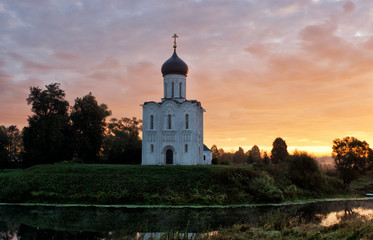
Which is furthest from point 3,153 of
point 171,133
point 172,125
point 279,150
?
point 279,150

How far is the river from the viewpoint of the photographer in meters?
16.2

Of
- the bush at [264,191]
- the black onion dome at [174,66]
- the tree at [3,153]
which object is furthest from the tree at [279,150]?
the tree at [3,153]

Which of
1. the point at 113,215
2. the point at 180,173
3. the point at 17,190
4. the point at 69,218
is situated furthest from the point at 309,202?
the point at 17,190

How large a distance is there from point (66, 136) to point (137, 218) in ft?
89.6

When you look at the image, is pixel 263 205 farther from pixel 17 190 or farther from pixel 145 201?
pixel 17 190

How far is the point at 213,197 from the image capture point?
25.6 metres

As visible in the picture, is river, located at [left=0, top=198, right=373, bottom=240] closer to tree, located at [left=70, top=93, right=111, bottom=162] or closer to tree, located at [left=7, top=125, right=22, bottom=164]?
tree, located at [left=70, top=93, right=111, bottom=162]

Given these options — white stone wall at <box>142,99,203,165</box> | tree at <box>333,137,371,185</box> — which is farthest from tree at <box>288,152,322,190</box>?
white stone wall at <box>142,99,203,165</box>

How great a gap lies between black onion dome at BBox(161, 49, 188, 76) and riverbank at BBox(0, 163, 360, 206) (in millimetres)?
13430

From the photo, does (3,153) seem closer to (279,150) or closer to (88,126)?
(88,126)

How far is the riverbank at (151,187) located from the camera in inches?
998

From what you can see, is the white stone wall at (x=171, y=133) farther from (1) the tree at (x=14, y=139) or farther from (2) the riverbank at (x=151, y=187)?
(1) the tree at (x=14, y=139)

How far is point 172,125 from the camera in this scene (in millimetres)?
39062

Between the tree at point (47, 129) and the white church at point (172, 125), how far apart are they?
1081 centimetres
